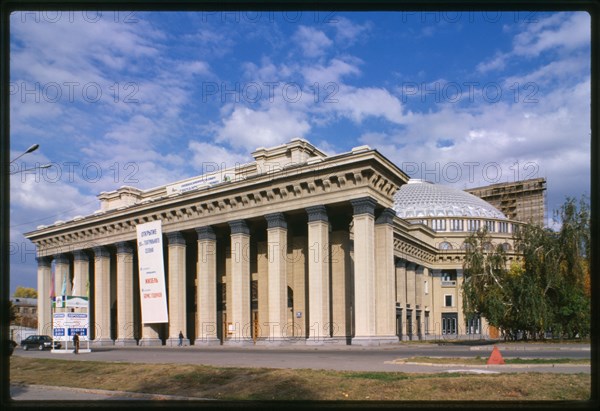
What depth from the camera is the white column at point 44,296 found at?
74750 millimetres

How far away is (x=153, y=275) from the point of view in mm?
54031

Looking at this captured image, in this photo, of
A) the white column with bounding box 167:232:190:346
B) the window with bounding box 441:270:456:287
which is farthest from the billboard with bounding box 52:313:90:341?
the window with bounding box 441:270:456:287

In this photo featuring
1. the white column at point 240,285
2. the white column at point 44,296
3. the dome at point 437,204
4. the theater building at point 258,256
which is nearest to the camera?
the theater building at point 258,256

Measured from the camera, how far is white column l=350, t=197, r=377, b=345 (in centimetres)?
4300

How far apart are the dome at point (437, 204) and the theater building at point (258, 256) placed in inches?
867

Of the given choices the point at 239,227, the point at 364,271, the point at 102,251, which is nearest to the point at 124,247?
the point at 102,251

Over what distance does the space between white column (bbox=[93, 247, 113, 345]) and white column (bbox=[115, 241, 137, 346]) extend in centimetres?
323

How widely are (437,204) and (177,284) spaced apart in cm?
5812

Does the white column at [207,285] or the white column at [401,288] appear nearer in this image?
the white column at [207,285]

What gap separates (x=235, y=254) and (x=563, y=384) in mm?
38358

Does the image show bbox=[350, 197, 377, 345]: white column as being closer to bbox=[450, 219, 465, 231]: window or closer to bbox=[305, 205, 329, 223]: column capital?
bbox=[305, 205, 329, 223]: column capital

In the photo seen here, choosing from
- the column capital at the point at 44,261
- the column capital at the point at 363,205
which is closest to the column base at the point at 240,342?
the column capital at the point at 363,205

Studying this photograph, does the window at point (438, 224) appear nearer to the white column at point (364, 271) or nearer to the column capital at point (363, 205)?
the white column at point (364, 271)
